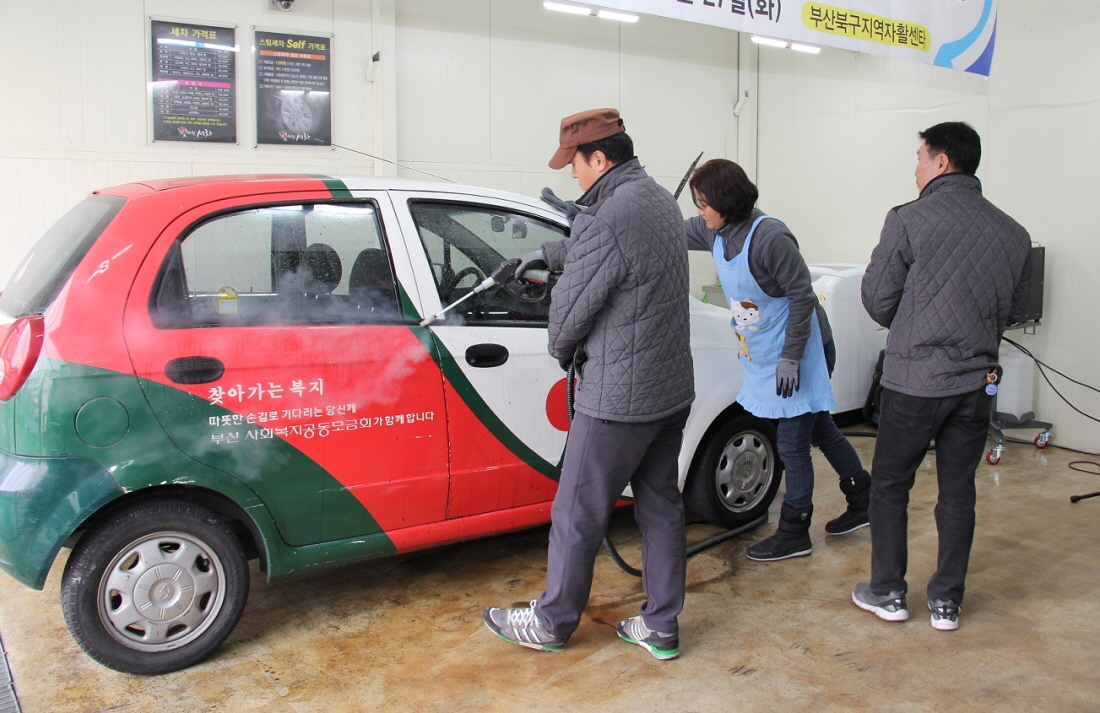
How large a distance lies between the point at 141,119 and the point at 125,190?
271 cm

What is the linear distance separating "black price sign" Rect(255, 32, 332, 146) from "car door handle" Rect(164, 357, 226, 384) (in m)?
3.23

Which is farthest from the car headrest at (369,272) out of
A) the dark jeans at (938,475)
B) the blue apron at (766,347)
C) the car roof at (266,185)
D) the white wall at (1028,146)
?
the white wall at (1028,146)

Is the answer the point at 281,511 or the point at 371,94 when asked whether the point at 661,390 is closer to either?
the point at 281,511

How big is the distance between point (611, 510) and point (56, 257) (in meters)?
1.81

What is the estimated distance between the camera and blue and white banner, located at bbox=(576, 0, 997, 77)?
4621mm

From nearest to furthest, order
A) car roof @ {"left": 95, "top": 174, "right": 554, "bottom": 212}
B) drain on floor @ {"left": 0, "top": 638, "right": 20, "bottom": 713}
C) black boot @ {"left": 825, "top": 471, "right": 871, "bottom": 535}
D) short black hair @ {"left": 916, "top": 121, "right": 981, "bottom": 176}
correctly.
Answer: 1. drain on floor @ {"left": 0, "top": 638, "right": 20, "bottom": 713}
2. car roof @ {"left": 95, "top": 174, "right": 554, "bottom": 212}
3. short black hair @ {"left": 916, "top": 121, "right": 981, "bottom": 176}
4. black boot @ {"left": 825, "top": 471, "right": 871, "bottom": 535}

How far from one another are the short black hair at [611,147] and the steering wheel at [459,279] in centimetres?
66

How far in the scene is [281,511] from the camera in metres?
2.69

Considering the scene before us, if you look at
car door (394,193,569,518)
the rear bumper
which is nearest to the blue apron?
car door (394,193,569,518)

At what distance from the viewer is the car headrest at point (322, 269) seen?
9.09 feet

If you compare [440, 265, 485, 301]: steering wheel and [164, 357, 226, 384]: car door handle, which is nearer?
[164, 357, 226, 384]: car door handle

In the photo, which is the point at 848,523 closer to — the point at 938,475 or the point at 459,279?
the point at 938,475

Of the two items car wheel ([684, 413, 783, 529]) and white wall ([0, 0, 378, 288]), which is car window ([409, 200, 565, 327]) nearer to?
car wheel ([684, 413, 783, 529])

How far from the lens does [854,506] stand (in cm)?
382
